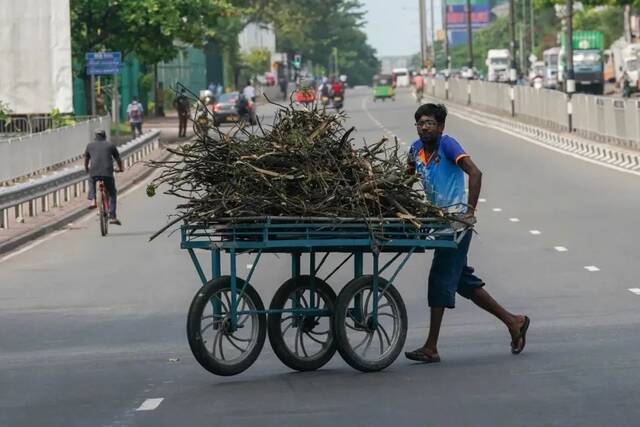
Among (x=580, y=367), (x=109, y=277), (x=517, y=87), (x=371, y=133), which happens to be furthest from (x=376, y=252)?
(x=517, y=87)

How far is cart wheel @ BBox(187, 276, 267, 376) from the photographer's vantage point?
11148 mm

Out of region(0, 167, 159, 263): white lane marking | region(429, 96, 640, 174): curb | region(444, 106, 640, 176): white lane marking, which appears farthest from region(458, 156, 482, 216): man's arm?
region(429, 96, 640, 174): curb

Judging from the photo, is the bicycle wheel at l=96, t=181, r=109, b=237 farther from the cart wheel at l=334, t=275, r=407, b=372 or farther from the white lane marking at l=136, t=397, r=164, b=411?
the white lane marking at l=136, t=397, r=164, b=411

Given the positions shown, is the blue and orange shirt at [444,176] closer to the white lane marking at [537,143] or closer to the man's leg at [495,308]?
the man's leg at [495,308]

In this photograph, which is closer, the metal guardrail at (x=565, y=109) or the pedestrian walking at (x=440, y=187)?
the pedestrian walking at (x=440, y=187)

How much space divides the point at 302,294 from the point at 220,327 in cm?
80

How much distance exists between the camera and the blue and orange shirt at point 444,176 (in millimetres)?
12047

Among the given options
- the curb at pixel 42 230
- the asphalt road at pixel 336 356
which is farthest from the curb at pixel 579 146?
the asphalt road at pixel 336 356

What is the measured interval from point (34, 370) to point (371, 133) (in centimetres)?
4997

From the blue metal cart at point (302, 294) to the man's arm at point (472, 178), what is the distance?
0.26 meters

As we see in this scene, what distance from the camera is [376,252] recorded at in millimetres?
11328

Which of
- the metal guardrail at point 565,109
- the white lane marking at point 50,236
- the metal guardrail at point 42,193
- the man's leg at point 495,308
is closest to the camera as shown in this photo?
the man's leg at point 495,308

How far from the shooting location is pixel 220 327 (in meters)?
11.4

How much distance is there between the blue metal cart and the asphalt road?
0.57 feet
